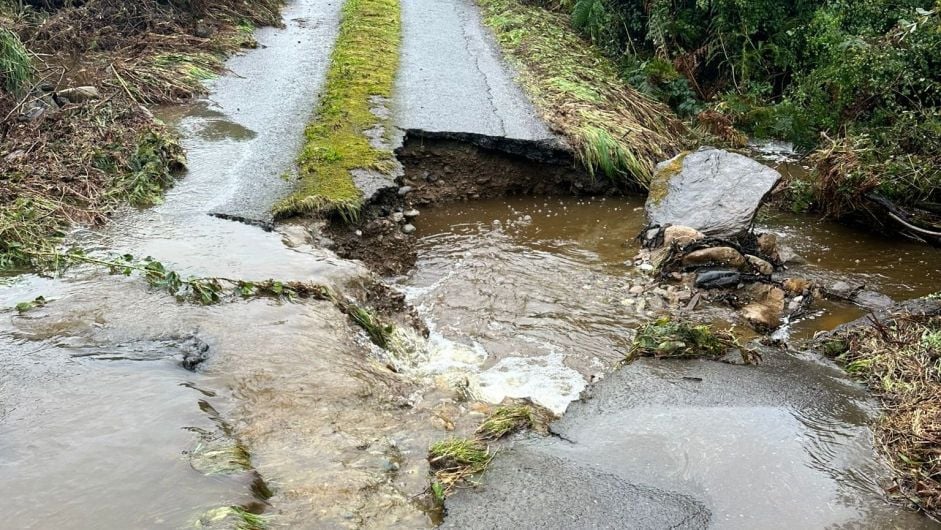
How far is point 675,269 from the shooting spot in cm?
688

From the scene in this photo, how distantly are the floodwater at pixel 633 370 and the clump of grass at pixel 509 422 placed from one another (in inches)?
7.7

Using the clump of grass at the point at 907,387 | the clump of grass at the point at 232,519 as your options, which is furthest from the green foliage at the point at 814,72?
the clump of grass at the point at 232,519

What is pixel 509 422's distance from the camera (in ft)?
13.7

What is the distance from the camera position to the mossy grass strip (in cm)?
697

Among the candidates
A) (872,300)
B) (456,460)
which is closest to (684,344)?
(456,460)

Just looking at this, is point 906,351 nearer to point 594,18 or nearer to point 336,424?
point 336,424

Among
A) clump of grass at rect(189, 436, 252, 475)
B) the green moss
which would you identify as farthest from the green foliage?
clump of grass at rect(189, 436, 252, 475)

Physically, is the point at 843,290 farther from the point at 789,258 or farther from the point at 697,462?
the point at 697,462

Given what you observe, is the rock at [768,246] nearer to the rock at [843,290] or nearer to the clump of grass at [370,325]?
the rock at [843,290]

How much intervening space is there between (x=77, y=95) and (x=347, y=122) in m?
3.09

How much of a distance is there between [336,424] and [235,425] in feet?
1.83

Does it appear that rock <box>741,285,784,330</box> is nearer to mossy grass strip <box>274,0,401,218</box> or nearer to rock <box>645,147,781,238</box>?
rock <box>645,147,781,238</box>

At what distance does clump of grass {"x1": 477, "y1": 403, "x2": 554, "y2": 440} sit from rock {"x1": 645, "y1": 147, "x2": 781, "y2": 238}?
143 inches

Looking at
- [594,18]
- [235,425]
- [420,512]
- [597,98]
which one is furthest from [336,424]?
[594,18]
